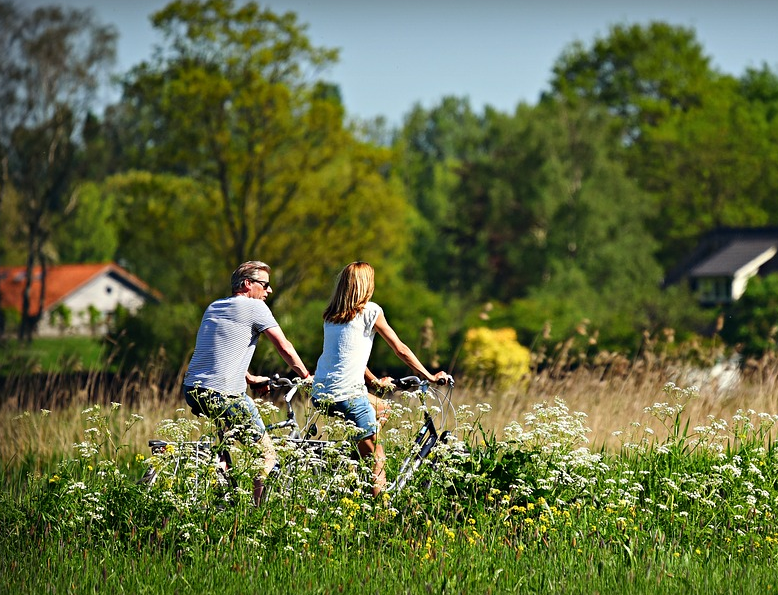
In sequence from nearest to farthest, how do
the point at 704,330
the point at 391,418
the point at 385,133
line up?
1. the point at 391,418
2. the point at 704,330
3. the point at 385,133

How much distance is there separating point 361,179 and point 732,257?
21279 mm

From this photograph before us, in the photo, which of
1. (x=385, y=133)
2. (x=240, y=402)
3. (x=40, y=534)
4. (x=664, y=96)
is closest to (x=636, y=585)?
(x=240, y=402)

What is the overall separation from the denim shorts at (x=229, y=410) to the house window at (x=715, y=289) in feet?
151

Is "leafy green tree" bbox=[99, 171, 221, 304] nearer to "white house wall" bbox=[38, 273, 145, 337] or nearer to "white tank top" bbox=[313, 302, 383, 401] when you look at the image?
"white tank top" bbox=[313, 302, 383, 401]

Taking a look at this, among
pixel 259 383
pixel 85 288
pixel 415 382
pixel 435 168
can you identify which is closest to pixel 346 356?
pixel 415 382

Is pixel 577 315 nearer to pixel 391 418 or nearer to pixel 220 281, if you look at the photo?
pixel 220 281

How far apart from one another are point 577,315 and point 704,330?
1155cm

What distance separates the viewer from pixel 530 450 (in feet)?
22.3

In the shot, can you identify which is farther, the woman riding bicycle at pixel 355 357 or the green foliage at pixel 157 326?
the green foliage at pixel 157 326

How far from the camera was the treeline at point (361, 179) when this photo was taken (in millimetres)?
32281

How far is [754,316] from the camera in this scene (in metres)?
32.6

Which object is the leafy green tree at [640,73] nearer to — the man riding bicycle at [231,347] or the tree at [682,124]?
the tree at [682,124]

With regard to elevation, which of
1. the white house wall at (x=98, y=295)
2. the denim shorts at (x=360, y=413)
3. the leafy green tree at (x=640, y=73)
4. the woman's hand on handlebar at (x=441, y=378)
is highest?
the leafy green tree at (x=640, y=73)

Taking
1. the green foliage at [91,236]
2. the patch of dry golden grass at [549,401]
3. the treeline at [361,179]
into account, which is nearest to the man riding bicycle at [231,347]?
the patch of dry golden grass at [549,401]
